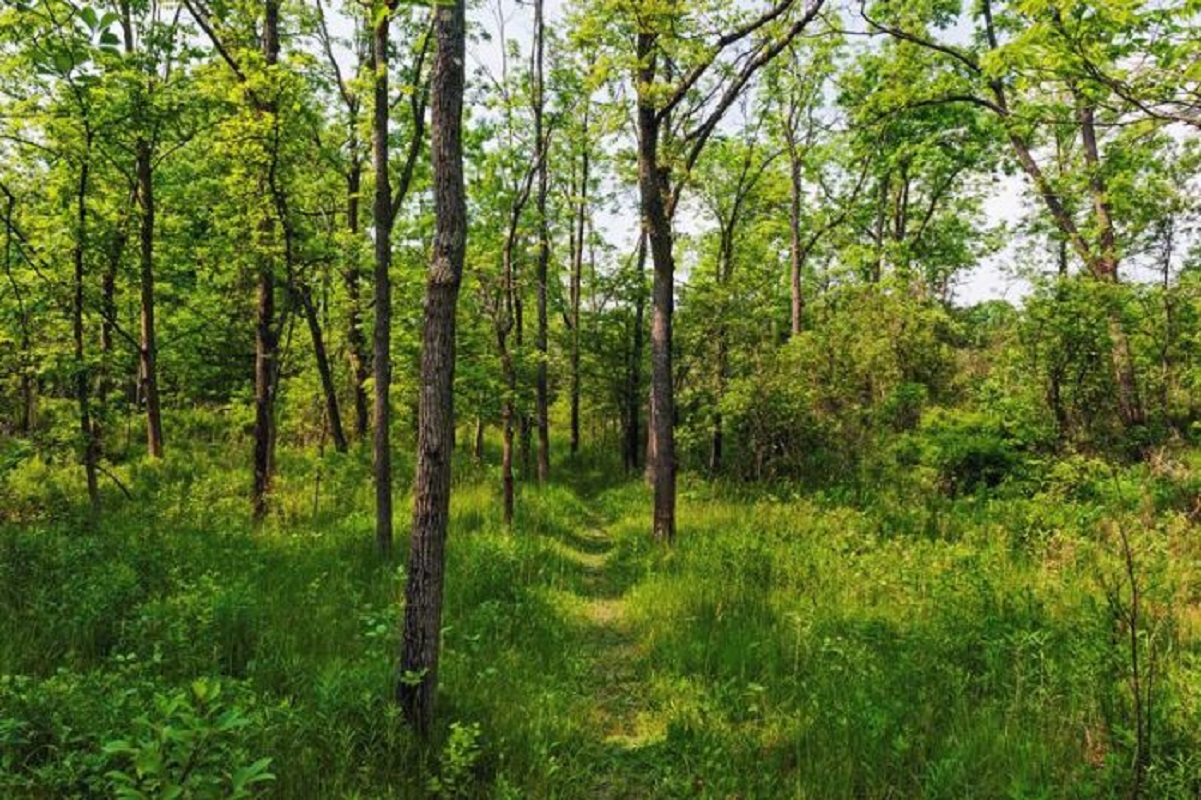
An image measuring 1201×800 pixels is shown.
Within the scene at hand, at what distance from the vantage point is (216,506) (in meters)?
9.50

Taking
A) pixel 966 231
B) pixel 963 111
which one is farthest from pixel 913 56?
pixel 966 231

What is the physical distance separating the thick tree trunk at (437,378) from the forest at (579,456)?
0.08 feet

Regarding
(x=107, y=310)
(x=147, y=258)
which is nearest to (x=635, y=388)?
(x=147, y=258)

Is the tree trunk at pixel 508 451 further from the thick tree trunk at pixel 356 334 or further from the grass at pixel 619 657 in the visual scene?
the thick tree trunk at pixel 356 334

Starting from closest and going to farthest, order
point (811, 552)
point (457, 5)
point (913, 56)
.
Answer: point (457, 5) → point (811, 552) → point (913, 56)

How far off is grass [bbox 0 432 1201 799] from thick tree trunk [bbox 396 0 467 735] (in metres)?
0.43

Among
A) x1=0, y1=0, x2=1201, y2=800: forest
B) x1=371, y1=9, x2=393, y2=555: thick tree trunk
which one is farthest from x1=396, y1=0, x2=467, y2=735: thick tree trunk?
x1=371, y1=9, x2=393, y2=555: thick tree trunk

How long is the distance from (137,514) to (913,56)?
1662cm

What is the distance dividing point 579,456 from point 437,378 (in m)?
17.5

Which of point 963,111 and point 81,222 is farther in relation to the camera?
point 963,111

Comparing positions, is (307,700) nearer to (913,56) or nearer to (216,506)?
(216,506)

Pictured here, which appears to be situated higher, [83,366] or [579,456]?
[83,366]

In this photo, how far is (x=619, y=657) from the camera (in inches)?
245

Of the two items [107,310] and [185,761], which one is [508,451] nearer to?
[185,761]
